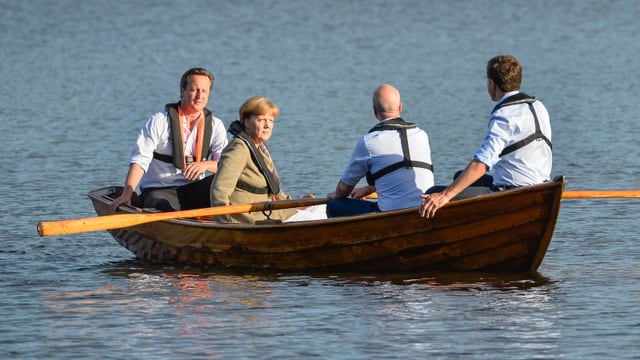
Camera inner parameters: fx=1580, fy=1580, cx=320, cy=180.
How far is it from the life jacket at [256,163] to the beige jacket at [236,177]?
0.07 feet

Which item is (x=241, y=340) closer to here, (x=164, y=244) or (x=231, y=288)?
(x=231, y=288)

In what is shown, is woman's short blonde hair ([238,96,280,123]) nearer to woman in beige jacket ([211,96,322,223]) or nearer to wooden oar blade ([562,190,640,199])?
woman in beige jacket ([211,96,322,223])

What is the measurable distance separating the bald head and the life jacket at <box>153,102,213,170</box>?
76.2 inches

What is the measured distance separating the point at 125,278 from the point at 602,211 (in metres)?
4.93

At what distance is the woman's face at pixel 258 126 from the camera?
11.7 metres

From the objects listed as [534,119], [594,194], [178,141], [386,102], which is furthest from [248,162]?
[594,194]

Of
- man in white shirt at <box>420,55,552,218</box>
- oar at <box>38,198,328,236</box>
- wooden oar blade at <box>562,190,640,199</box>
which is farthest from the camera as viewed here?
oar at <box>38,198,328,236</box>

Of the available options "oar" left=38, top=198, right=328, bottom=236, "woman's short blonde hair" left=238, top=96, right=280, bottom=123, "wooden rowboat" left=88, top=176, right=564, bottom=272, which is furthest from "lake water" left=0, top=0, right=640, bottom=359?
"woman's short blonde hair" left=238, top=96, right=280, bottom=123

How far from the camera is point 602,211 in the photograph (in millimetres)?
14688

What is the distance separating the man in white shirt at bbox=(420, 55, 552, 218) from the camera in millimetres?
10719

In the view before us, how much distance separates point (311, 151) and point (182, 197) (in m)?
6.19

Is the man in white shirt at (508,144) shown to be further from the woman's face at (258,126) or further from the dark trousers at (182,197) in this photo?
the dark trousers at (182,197)

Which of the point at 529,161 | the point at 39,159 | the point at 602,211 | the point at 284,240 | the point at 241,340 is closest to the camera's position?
the point at 241,340

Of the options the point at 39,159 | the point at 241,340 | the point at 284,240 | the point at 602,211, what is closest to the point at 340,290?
the point at 284,240
